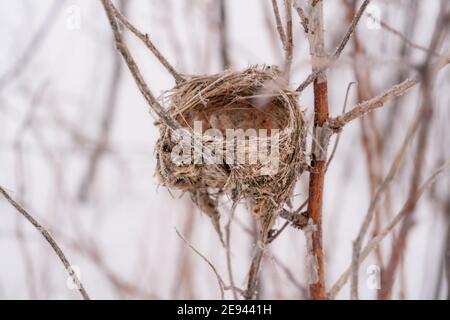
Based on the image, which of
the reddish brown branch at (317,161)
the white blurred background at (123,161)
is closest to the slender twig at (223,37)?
the white blurred background at (123,161)

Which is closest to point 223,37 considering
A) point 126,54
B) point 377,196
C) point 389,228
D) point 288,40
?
point 288,40

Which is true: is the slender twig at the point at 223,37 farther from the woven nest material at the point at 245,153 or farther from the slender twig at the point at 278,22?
the slender twig at the point at 278,22

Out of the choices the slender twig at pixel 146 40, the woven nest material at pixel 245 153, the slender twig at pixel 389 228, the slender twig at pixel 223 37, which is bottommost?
the slender twig at pixel 389 228

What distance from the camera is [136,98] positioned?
391 centimetres

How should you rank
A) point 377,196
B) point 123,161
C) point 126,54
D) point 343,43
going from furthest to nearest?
point 123,161, point 343,43, point 377,196, point 126,54

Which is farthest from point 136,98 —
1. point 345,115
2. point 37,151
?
point 345,115

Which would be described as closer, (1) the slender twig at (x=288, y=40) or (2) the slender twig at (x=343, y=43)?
(2) the slender twig at (x=343, y=43)

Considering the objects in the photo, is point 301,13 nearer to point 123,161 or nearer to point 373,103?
point 373,103

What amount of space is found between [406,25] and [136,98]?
209 centimetres

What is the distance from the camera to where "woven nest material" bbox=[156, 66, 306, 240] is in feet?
4.83

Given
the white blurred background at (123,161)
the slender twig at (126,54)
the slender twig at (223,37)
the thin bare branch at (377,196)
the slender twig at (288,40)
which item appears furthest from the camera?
the white blurred background at (123,161)

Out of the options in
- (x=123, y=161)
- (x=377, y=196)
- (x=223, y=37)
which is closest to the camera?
(x=377, y=196)

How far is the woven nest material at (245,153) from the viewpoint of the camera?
1471 mm

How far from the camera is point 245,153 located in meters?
1.50
